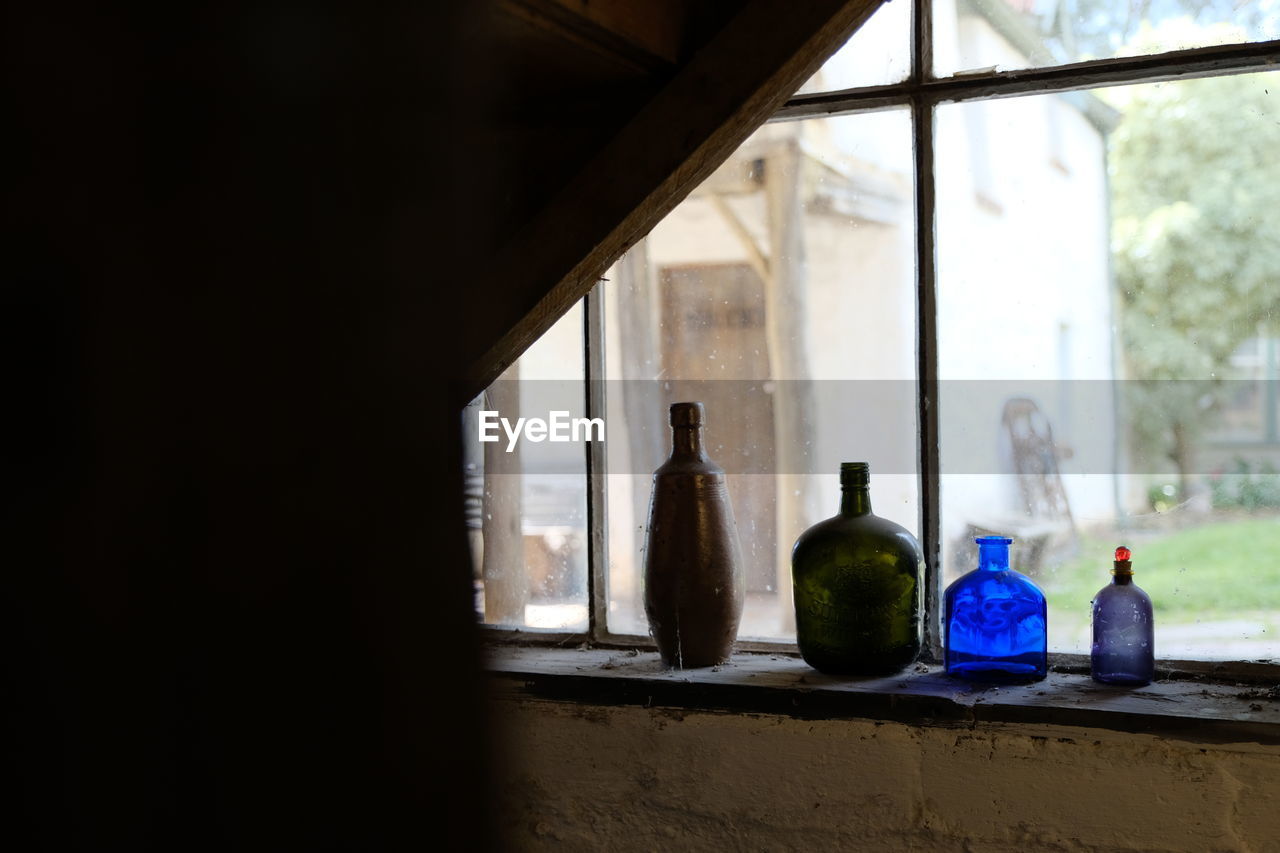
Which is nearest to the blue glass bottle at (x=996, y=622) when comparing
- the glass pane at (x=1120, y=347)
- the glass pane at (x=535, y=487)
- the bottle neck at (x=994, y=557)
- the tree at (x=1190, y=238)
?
the bottle neck at (x=994, y=557)

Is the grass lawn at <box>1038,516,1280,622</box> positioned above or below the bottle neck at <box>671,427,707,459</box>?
below

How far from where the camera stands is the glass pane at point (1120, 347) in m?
1.43

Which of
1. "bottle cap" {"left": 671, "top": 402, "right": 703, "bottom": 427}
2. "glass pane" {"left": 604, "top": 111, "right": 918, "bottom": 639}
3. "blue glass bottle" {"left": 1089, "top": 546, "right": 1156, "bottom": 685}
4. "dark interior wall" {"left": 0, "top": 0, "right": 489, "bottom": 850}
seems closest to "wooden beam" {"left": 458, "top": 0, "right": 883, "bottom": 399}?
"bottle cap" {"left": 671, "top": 402, "right": 703, "bottom": 427}

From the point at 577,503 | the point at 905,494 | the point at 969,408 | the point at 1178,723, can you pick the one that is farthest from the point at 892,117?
the point at 1178,723

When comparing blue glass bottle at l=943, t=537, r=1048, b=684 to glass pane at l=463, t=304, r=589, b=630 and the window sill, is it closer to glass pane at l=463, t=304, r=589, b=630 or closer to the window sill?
the window sill

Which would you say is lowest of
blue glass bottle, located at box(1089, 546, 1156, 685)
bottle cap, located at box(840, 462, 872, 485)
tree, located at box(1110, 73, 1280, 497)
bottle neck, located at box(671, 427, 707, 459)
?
blue glass bottle, located at box(1089, 546, 1156, 685)

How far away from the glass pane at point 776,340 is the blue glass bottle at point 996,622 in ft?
0.50

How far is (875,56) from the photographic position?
158cm

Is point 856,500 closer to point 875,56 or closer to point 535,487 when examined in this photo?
point 535,487

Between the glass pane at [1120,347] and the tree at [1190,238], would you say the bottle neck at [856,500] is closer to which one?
the glass pane at [1120,347]

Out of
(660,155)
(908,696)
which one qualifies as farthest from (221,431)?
(908,696)

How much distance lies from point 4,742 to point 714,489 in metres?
1.40

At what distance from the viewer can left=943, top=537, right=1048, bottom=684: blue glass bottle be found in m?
1.43

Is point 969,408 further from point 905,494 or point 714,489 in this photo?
point 714,489
